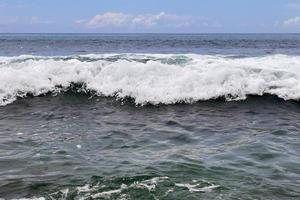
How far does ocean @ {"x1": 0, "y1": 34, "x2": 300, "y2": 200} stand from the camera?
6.72m

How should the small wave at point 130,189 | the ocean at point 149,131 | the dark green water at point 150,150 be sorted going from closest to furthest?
the small wave at point 130,189, the dark green water at point 150,150, the ocean at point 149,131

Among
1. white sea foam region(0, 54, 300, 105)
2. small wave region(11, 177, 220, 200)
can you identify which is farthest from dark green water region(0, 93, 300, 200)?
A: white sea foam region(0, 54, 300, 105)

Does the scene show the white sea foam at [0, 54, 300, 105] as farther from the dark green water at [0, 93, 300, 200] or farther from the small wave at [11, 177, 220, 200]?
the small wave at [11, 177, 220, 200]

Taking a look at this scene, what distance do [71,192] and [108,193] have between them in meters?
0.51

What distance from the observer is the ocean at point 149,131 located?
22.1 feet

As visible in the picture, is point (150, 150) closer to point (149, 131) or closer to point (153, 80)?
point (149, 131)

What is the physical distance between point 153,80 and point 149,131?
4.60 m

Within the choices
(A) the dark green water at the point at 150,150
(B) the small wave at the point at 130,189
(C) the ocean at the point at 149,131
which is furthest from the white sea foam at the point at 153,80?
(B) the small wave at the point at 130,189

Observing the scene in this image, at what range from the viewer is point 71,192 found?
6.42 m

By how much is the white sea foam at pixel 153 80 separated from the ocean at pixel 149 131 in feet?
0.11

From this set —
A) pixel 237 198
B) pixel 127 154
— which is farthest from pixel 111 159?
pixel 237 198

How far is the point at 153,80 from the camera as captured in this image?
1488 centimetres

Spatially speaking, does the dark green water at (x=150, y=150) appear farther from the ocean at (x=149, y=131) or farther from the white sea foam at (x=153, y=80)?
the white sea foam at (x=153, y=80)

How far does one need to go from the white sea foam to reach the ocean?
34 millimetres
